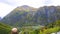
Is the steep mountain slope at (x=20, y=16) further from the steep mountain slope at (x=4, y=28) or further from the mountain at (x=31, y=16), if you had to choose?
the steep mountain slope at (x=4, y=28)

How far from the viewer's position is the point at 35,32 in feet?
19.3

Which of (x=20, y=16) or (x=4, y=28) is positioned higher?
(x=20, y=16)

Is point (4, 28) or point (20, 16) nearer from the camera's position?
point (4, 28)

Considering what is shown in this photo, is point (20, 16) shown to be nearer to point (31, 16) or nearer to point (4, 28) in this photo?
point (31, 16)

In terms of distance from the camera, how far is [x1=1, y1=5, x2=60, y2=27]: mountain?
19.6ft

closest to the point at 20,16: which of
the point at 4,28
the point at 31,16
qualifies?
the point at 31,16

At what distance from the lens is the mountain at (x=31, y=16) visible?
19.6ft

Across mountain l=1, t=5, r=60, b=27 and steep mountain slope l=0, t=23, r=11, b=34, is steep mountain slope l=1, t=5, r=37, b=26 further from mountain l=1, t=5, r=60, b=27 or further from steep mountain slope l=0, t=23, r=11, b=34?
steep mountain slope l=0, t=23, r=11, b=34

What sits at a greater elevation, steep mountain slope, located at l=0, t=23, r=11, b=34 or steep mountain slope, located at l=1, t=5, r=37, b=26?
steep mountain slope, located at l=1, t=5, r=37, b=26

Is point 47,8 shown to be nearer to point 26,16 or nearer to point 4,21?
point 26,16

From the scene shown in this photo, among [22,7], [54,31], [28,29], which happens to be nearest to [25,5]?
[22,7]

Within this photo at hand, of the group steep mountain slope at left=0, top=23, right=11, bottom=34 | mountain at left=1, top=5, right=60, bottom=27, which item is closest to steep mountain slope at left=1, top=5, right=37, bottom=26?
mountain at left=1, top=5, right=60, bottom=27

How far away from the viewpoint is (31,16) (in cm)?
614

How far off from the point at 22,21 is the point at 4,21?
2.14ft
